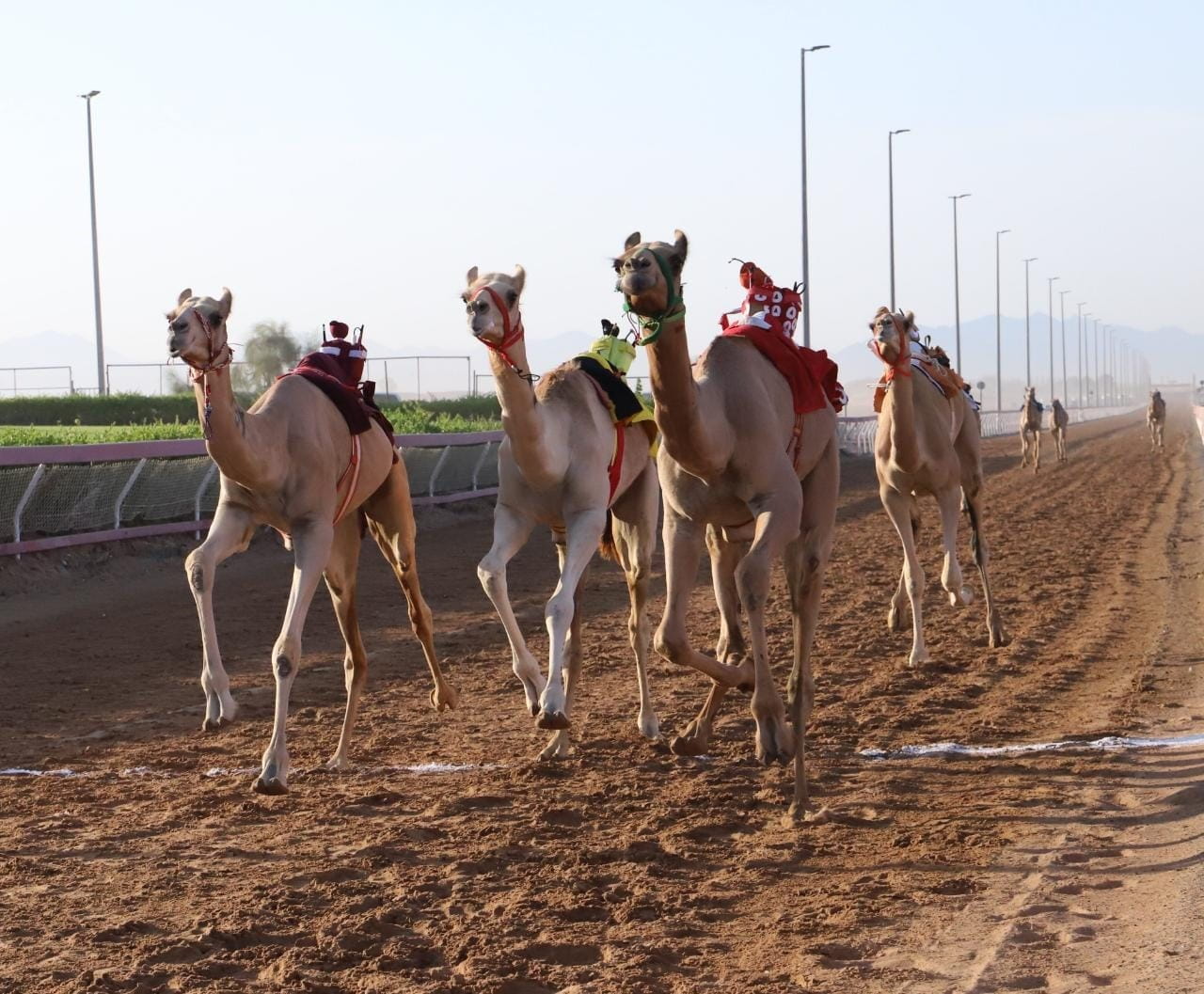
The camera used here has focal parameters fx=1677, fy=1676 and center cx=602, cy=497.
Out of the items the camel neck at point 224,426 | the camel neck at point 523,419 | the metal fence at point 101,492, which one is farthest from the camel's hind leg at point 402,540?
the metal fence at point 101,492

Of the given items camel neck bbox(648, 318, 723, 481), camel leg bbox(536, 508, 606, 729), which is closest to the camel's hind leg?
camel leg bbox(536, 508, 606, 729)

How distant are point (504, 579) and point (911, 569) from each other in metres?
4.70

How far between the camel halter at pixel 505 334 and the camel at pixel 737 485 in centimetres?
81

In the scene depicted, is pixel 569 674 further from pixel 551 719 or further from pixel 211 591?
pixel 211 591

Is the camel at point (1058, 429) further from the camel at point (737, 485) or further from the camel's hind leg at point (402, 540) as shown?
the camel at point (737, 485)

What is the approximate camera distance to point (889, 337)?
1204cm

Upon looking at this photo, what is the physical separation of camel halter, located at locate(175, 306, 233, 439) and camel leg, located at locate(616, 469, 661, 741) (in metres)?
2.63

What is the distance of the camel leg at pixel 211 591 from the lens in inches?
314

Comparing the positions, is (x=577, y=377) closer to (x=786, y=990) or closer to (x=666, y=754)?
(x=666, y=754)

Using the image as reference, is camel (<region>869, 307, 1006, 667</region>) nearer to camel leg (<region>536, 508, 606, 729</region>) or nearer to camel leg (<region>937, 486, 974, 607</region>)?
camel leg (<region>937, 486, 974, 607</region>)

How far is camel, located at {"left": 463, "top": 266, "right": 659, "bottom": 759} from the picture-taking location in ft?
25.0

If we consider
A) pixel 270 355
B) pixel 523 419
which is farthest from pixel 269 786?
pixel 270 355

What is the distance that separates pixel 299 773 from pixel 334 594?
1130mm

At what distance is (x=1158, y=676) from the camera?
34.3 ft
